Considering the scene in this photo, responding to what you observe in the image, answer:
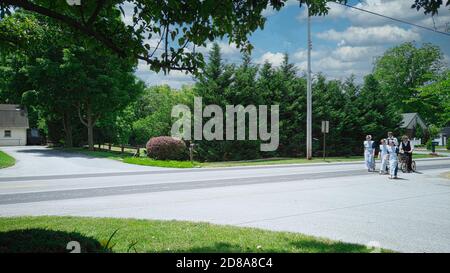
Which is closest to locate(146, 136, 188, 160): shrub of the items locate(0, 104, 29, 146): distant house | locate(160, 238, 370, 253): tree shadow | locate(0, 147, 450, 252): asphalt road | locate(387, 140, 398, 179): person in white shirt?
locate(0, 147, 450, 252): asphalt road

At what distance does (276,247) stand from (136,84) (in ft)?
130

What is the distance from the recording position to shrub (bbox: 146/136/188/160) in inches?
1162

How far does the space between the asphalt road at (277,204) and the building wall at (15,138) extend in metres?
52.5

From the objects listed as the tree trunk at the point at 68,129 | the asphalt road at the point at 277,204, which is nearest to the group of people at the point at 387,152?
the asphalt road at the point at 277,204

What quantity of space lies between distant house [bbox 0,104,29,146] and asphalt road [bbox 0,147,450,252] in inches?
2062

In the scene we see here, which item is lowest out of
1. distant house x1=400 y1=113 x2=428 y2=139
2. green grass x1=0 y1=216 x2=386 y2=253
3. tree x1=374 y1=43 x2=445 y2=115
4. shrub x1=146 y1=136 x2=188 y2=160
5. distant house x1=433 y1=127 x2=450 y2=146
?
green grass x1=0 y1=216 x2=386 y2=253

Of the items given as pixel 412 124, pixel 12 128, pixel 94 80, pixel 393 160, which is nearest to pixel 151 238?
pixel 393 160

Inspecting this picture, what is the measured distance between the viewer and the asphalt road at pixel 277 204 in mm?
7715

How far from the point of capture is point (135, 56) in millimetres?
6281

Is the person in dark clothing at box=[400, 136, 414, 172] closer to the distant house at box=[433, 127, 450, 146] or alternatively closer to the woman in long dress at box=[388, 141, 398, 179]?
the woman in long dress at box=[388, 141, 398, 179]

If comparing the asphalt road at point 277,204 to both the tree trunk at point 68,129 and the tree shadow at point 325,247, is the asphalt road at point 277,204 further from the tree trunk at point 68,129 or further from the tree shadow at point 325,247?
the tree trunk at point 68,129

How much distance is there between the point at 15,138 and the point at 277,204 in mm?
63068
